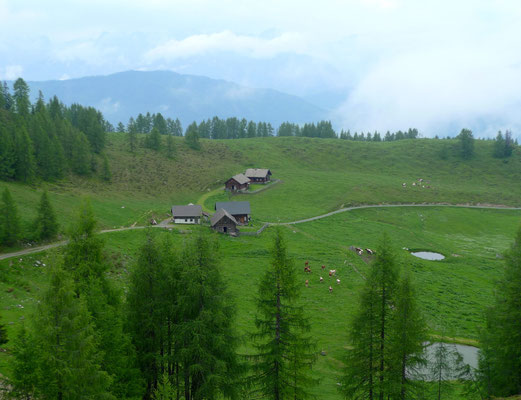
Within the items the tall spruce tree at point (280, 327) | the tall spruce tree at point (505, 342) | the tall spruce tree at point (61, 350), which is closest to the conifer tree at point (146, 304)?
the tall spruce tree at point (61, 350)

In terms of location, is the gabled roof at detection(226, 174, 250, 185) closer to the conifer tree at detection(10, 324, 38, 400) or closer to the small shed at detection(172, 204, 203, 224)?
the small shed at detection(172, 204, 203, 224)

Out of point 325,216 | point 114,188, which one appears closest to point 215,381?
point 325,216

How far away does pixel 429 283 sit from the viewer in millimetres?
59000

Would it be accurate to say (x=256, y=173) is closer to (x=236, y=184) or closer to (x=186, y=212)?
(x=236, y=184)

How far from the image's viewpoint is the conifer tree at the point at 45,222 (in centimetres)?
5320

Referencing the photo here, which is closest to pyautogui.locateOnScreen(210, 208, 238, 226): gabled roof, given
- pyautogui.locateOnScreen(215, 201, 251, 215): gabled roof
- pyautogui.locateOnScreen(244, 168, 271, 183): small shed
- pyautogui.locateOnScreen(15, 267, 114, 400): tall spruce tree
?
pyautogui.locateOnScreen(215, 201, 251, 215): gabled roof

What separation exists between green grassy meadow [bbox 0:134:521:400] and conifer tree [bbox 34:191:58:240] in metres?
6.36

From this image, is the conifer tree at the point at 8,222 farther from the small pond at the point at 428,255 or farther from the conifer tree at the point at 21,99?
the small pond at the point at 428,255

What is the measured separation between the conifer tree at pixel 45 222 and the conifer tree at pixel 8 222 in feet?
10.1

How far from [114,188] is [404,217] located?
8026 centimetres

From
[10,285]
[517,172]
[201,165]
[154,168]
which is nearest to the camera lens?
[10,285]

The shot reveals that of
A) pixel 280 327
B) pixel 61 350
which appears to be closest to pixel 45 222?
pixel 61 350

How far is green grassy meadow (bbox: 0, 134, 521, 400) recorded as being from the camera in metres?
45.1

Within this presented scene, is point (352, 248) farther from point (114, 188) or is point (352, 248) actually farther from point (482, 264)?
point (114, 188)
